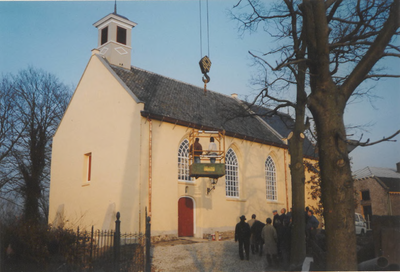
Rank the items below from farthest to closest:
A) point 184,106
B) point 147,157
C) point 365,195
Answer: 1. point 365,195
2. point 184,106
3. point 147,157

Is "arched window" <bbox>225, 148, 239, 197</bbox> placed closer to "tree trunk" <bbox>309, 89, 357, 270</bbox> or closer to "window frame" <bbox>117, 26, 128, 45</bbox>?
"window frame" <bbox>117, 26, 128, 45</bbox>

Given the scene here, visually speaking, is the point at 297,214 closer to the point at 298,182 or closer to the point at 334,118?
the point at 298,182

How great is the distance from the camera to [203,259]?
1492 centimetres

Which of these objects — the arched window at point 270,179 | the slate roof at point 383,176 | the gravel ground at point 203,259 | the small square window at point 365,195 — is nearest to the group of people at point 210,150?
the gravel ground at point 203,259

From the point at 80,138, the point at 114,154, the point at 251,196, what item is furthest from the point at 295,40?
the point at 80,138

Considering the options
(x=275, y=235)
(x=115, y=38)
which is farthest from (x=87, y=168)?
(x=275, y=235)

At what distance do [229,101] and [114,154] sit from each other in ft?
39.7

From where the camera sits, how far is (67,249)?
11297 millimetres

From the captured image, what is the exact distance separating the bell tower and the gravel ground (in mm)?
12731

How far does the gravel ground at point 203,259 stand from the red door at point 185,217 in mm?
4089

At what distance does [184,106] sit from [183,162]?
370cm

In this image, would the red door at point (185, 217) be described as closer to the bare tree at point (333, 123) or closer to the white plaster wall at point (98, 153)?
the white plaster wall at point (98, 153)

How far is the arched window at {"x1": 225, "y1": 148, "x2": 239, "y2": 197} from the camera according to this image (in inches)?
967

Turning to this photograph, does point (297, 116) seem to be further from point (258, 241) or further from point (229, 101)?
Result: point (229, 101)
